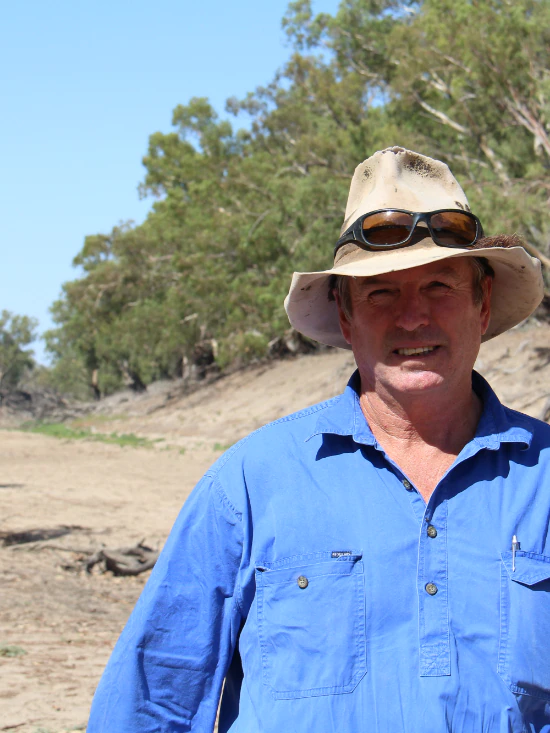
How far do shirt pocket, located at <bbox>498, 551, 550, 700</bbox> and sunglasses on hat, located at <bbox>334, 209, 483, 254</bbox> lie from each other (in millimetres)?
770

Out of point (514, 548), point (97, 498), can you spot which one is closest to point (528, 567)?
point (514, 548)

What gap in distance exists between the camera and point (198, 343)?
138ft

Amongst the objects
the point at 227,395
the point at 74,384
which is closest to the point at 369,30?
the point at 227,395

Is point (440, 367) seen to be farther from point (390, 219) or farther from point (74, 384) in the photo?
point (74, 384)

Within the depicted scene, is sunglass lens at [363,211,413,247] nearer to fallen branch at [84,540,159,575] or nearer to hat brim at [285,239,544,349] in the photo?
hat brim at [285,239,544,349]

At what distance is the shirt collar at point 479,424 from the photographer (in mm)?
2033

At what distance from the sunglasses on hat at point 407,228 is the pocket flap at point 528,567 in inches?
29.5

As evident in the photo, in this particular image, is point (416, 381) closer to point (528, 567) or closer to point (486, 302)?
point (486, 302)

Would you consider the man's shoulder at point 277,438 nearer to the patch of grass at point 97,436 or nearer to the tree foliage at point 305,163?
the tree foliage at point 305,163

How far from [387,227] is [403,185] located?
0.13 meters

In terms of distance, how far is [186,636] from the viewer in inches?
77.6

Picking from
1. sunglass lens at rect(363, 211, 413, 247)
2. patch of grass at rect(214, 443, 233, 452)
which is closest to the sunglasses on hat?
sunglass lens at rect(363, 211, 413, 247)

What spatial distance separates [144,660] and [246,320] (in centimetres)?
3154

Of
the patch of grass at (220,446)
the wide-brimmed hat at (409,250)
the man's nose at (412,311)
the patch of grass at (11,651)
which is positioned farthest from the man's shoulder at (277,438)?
the patch of grass at (220,446)
